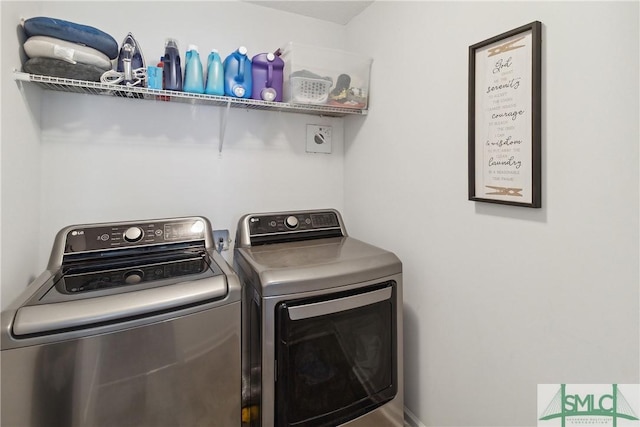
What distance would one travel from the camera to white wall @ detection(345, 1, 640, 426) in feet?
2.93

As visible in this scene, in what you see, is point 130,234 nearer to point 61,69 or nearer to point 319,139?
point 61,69

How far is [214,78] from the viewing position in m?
1.57

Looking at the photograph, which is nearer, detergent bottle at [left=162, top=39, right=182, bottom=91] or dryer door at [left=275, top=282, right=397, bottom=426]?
dryer door at [left=275, top=282, right=397, bottom=426]

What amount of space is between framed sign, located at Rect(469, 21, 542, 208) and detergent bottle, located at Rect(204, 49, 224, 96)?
1102 mm

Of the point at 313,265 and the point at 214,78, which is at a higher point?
the point at 214,78

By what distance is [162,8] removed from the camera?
1664mm

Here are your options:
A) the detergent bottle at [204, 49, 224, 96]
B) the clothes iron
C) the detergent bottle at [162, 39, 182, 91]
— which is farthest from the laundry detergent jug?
the clothes iron

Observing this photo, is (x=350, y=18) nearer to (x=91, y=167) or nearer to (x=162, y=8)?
(x=162, y=8)

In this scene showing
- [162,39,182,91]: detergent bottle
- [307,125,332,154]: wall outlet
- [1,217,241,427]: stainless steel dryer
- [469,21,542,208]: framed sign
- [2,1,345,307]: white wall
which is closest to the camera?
[1,217,241,427]: stainless steel dryer

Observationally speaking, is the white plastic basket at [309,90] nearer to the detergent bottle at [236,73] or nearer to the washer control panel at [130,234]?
the detergent bottle at [236,73]

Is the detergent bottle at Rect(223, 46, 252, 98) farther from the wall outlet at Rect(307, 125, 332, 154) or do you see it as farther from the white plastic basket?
the wall outlet at Rect(307, 125, 332, 154)

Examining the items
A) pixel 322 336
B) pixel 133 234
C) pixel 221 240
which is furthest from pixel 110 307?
pixel 221 240

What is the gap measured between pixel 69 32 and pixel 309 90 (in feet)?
3.31

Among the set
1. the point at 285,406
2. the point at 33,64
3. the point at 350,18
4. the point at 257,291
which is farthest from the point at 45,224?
the point at 350,18
